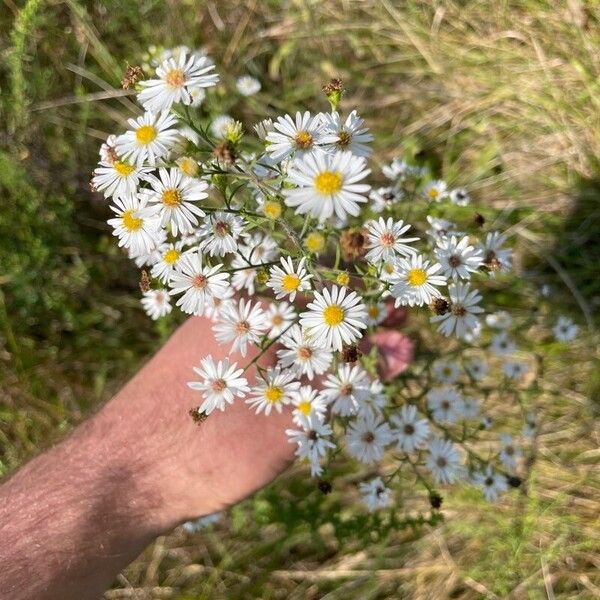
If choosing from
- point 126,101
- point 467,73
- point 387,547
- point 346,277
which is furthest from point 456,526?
point 126,101

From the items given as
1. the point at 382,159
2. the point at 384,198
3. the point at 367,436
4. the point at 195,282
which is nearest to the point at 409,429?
the point at 367,436

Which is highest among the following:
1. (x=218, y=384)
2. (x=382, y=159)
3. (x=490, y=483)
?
(x=382, y=159)

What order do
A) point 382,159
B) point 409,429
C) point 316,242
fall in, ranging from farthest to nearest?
point 382,159 → point 409,429 → point 316,242

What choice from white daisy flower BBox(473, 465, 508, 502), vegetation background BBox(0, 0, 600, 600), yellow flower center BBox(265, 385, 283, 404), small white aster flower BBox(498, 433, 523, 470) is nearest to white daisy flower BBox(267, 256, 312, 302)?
yellow flower center BBox(265, 385, 283, 404)

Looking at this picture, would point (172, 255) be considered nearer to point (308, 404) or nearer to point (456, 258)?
point (308, 404)

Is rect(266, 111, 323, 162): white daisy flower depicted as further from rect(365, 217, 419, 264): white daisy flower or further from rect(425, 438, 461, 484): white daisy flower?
rect(425, 438, 461, 484): white daisy flower

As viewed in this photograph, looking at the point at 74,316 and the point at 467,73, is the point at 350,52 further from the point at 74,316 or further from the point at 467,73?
the point at 74,316
